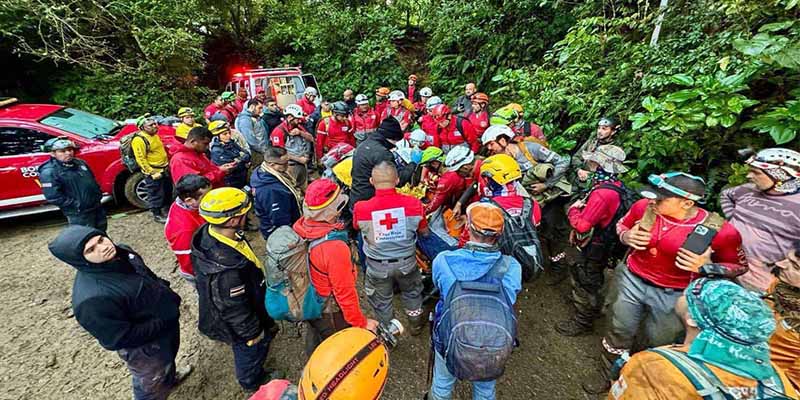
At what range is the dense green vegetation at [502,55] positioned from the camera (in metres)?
3.52

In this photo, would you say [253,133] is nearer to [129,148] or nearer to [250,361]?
[129,148]

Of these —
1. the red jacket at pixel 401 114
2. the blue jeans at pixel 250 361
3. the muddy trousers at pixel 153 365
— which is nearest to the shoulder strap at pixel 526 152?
the blue jeans at pixel 250 361

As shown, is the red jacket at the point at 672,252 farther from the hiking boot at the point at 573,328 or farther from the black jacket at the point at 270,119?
the black jacket at the point at 270,119

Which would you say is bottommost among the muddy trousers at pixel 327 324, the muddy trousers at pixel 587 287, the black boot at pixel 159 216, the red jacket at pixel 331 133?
the black boot at pixel 159 216

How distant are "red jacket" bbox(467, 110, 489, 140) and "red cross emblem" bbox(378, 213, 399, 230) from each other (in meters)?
3.80

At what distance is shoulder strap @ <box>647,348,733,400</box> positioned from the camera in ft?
3.88

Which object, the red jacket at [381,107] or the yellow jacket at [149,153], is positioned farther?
the red jacket at [381,107]

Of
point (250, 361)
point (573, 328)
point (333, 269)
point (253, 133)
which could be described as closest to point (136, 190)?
point (253, 133)

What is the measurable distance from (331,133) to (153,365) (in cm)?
494

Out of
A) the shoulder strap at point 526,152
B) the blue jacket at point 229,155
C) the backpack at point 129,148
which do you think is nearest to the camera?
the shoulder strap at point 526,152

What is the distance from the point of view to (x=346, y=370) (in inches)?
45.0

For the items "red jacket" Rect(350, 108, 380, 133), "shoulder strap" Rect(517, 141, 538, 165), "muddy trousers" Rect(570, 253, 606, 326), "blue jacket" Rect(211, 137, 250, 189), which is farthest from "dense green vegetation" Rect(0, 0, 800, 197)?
"blue jacket" Rect(211, 137, 250, 189)

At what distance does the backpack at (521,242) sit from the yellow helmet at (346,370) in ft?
6.47

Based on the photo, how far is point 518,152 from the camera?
13.4 feet
